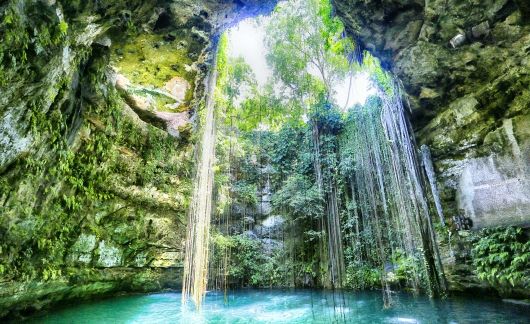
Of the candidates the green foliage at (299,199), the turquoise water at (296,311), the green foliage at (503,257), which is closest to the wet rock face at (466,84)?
the green foliage at (503,257)

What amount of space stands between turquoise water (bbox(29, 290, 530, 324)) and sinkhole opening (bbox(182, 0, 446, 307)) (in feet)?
1.83

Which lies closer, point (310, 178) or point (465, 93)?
point (465, 93)

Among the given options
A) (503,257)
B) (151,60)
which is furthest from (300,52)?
(503,257)

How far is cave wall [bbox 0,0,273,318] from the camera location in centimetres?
354

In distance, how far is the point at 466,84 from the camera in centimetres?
692

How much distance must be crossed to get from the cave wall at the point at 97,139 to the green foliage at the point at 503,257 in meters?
6.79

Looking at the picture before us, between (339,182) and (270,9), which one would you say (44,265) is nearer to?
(270,9)

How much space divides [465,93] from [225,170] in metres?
→ 7.77

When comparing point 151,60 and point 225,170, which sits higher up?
point 151,60

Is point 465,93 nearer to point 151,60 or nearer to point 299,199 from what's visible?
point 299,199

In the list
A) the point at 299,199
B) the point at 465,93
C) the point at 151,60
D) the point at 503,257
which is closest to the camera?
the point at 503,257

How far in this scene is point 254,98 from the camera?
37.4 ft

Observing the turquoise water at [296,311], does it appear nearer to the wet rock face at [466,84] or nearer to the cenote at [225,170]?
the cenote at [225,170]

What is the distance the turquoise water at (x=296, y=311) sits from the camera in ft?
17.5
